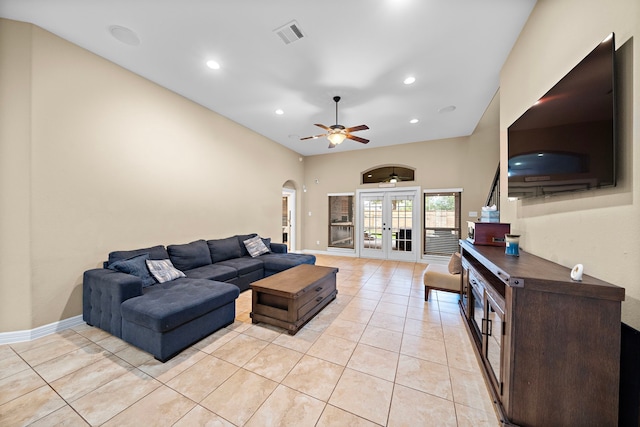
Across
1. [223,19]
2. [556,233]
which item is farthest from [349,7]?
[556,233]

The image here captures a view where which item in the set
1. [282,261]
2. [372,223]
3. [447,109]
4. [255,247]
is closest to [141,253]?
[255,247]

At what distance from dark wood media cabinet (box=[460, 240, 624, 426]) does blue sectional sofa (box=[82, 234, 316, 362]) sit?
2.49 meters

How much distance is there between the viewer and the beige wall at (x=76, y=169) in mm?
2312

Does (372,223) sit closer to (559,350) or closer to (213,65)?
(213,65)

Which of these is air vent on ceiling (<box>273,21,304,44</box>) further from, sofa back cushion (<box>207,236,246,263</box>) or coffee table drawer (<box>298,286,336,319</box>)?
sofa back cushion (<box>207,236,246,263</box>)

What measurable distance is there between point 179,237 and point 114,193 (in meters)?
1.13

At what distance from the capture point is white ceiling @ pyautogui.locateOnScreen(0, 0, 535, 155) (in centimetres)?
220

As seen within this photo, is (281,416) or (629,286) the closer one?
(629,286)

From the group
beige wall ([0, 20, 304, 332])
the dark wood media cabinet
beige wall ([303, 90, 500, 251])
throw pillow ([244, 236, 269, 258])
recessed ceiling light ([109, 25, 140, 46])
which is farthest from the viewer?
beige wall ([303, 90, 500, 251])

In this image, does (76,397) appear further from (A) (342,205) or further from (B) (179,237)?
(A) (342,205)

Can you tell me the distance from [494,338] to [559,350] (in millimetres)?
485

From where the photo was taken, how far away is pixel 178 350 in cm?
212

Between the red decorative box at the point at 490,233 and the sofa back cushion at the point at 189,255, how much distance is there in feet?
12.8

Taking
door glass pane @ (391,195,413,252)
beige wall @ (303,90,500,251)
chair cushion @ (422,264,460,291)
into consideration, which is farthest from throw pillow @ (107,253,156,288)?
door glass pane @ (391,195,413,252)
